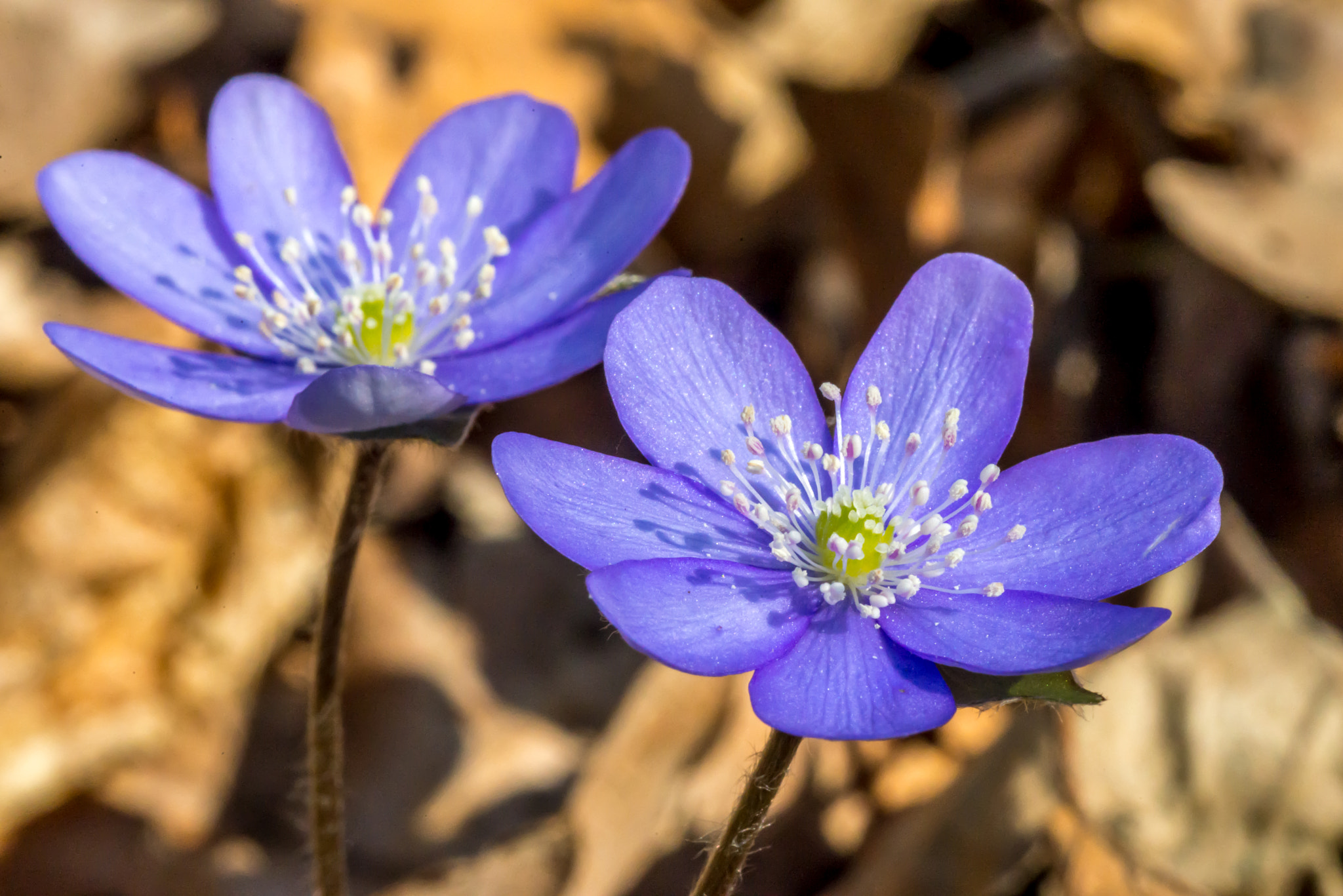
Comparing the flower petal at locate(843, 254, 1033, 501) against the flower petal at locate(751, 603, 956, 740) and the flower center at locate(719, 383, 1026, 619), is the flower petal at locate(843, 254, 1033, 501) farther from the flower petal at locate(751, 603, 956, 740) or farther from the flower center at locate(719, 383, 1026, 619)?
the flower petal at locate(751, 603, 956, 740)

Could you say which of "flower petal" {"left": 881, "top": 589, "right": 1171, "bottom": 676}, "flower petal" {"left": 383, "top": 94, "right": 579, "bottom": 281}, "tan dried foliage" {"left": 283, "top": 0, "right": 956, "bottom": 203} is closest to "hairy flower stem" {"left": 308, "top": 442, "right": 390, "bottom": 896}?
"flower petal" {"left": 383, "top": 94, "right": 579, "bottom": 281}

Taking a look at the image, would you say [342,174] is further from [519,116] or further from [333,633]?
[333,633]

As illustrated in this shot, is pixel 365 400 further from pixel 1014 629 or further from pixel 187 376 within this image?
pixel 1014 629

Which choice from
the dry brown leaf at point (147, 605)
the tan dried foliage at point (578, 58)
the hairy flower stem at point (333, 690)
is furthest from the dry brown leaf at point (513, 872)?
the tan dried foliage at point (578, 58)

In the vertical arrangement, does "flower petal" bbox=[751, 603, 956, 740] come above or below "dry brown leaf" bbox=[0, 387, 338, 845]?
above

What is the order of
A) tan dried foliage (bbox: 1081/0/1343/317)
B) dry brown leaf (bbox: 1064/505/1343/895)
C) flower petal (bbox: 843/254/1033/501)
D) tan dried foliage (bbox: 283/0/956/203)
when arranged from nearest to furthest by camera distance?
flower petal (bbox: 843/254/1033/501), dry brown leaf (bbox: 1064/505/1343/895), tan dried foliage (bbox: 1081/0/1343/317), tan dried foliage (bbox: 283/0/956/203)

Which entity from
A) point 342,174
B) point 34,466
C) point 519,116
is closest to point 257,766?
point 34,466
